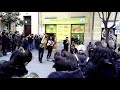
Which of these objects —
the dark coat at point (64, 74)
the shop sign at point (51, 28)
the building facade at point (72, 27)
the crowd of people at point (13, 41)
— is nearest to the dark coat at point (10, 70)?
the dark coat at point (64, 74)

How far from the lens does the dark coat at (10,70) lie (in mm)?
1996

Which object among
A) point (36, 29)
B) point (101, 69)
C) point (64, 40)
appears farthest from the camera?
point (36, 29)

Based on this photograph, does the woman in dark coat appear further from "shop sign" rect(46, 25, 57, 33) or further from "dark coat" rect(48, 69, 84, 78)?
"shop sign" rect(46, 25, 57, 33)

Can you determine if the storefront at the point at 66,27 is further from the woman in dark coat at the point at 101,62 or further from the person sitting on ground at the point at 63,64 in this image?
the person sitting on ground at the point at 63,64

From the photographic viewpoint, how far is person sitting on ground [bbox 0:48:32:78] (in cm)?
201

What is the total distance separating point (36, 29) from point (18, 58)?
520 inches

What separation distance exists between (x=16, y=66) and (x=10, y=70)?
0.20 feet

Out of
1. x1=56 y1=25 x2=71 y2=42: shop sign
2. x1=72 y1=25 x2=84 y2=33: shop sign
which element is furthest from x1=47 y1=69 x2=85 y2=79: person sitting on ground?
x1=72 y1=25 x2=84 y2=33: shop sign

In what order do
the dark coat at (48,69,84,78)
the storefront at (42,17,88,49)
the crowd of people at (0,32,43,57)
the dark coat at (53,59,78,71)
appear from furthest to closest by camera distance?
the storefront at (42,17,88,49)
the crowd of people at (0,32,43,57)
the dark coat at (53,59,78,71)
the dark coat at (48,69,84,78)

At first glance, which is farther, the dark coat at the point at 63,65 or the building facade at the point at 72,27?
the building facade at the point at 72,27

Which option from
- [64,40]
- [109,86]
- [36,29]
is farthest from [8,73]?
[36,29]

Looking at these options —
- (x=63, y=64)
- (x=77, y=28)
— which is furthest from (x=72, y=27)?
(x=63, y=64)
